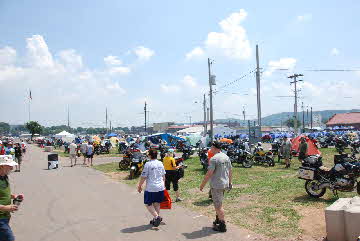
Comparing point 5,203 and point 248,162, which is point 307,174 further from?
point 248,162

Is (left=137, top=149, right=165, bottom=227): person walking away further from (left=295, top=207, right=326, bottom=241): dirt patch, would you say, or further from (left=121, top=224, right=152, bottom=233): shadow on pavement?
(left=295, top=207, right=326, bottom=241): dirt patch

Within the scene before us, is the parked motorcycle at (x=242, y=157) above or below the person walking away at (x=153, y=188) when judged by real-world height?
below

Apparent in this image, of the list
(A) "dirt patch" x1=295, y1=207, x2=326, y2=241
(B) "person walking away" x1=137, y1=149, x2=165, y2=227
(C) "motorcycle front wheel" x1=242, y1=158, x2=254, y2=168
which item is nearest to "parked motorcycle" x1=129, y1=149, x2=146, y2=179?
(C) "motorcycle front wheel" x1=242, y1=158, x2=254, y2=168

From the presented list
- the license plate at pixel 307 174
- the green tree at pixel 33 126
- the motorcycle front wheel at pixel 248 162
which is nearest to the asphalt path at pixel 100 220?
the license plate at pixel 307 174

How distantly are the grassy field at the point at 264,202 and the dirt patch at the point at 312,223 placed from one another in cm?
10

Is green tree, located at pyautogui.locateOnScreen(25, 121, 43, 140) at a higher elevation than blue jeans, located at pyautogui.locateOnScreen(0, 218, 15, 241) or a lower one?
higher

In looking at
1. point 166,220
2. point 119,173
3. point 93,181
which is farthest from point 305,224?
point 119,173

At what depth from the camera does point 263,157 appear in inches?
737

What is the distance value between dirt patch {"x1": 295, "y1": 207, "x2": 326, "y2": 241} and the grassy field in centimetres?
10

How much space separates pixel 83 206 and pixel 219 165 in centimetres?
461

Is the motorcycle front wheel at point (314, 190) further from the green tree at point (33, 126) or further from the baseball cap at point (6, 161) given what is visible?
the green tree at point (33, 126)

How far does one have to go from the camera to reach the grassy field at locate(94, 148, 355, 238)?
7.02 m

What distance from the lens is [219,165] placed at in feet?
21.9

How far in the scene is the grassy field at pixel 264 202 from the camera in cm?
702
